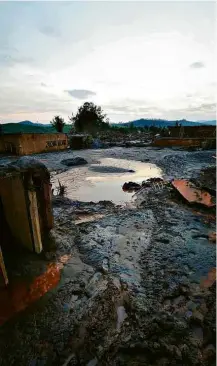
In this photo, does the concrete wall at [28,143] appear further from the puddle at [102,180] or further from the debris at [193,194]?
the debris at [193,194]

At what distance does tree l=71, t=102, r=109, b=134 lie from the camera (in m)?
48.9

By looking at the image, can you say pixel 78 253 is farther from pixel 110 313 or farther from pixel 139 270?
pixel 110 313

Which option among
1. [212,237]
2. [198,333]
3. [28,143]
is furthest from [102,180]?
[28,143]

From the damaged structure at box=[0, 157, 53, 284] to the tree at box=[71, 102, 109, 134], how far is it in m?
45.7

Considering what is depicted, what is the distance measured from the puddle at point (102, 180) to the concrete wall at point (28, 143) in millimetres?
8973

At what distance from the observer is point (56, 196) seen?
33.9 feet

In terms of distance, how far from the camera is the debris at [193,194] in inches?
346

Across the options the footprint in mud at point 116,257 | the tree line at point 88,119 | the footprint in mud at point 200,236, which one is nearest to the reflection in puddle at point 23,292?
the footprint in mud at point 116,257

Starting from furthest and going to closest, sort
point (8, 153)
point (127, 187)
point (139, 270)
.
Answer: point (8, 153), point (127, 187), point (139, 270)

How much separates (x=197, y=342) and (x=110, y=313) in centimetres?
137

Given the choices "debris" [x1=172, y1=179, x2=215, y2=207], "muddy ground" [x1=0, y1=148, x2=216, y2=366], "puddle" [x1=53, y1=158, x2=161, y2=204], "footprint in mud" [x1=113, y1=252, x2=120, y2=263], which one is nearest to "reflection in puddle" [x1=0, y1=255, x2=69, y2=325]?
"muddy ground" [x1=0, y1=148, x2=216, y2=366]

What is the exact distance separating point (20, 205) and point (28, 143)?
20834 millimetres

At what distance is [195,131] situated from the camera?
1312 inches

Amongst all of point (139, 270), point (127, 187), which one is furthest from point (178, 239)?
point (127, 187)
